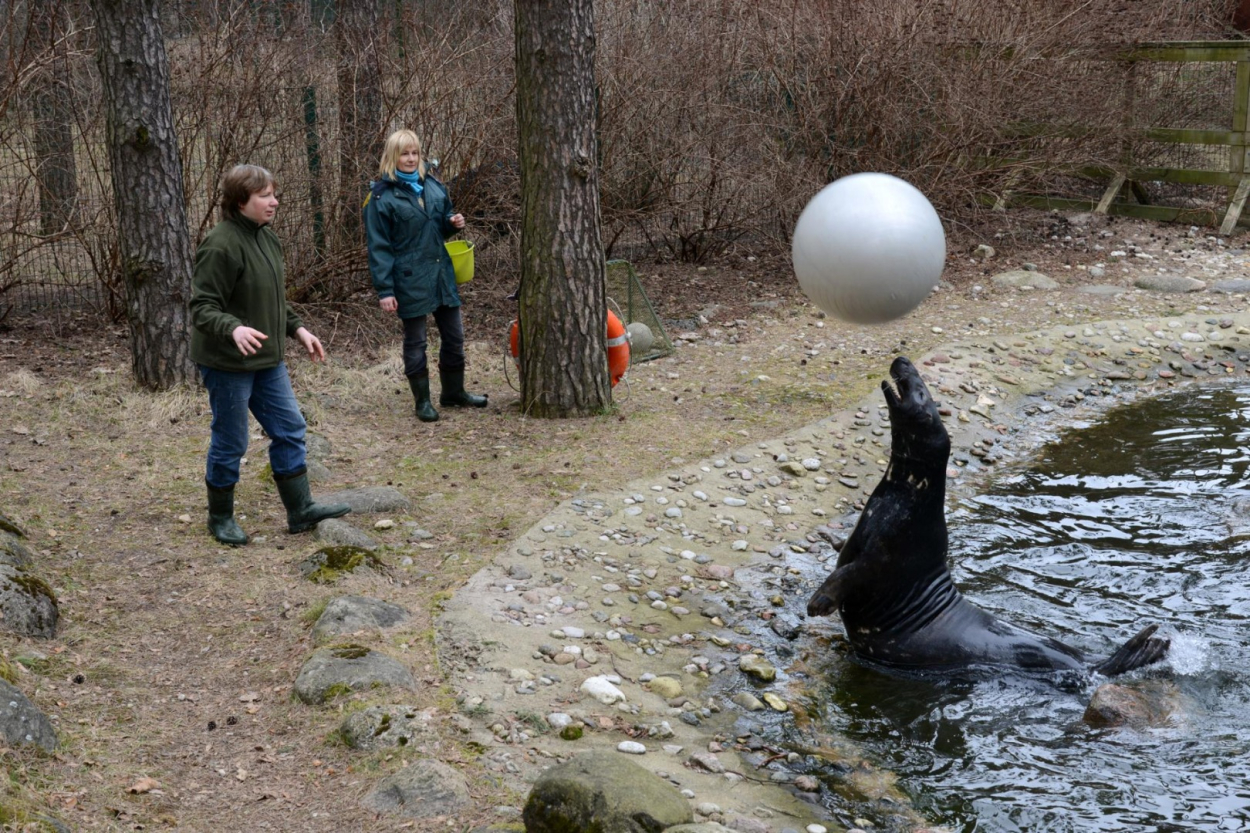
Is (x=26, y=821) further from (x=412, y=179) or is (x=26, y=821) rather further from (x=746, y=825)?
(x=412, y=179)

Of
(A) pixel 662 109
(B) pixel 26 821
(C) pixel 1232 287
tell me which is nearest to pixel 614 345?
(A) pixel 662 109

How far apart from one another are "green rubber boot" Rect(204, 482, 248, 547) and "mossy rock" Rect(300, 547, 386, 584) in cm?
50

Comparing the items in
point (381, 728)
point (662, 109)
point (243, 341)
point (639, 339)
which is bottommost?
point (381, 728)

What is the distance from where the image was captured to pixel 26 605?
5.39 m

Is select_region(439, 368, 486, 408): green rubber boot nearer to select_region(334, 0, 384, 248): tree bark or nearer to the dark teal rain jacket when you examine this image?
the dark teal rain jacket

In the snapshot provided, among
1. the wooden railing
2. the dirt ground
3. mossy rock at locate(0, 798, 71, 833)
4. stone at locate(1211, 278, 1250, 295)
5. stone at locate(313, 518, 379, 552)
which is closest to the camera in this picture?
mossy rock at locate(0, 798, 71, 833)

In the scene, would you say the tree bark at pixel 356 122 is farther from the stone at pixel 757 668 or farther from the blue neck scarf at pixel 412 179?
the stone at pixel 757 668

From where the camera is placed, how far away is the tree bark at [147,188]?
336 inches

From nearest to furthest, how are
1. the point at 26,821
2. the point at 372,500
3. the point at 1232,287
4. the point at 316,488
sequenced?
the point at 26,821
the point at 372,500
the point at 316,488
the point at 1232,287

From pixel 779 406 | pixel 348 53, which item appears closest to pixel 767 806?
pixel 779 406

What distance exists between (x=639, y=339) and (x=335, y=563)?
4.71 metres

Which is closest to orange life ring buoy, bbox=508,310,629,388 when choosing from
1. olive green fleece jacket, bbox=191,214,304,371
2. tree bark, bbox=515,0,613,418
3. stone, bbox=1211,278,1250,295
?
tree bark, bbox=515,0,613,418

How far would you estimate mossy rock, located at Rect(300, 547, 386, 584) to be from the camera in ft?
20.2

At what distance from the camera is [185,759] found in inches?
182
